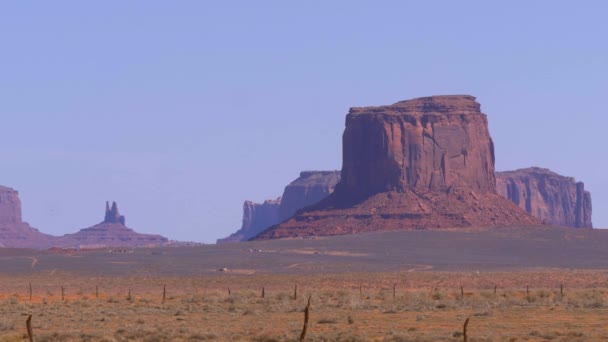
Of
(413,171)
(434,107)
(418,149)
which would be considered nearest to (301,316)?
(413,171)

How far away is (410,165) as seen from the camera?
A: 156250mm

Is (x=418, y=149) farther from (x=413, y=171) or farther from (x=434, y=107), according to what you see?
(x=434, y=107)

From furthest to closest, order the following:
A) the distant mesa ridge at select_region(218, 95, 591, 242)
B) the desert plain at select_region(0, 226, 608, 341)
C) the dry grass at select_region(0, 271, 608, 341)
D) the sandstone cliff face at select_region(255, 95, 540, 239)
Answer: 1. the distant mesa ridge at select_region(218, 95, 591, 242)
2. the sandstone cliff face at select_region(255, 95, 540, 239)
3. the desert plain at select_region(0, 226, 608, 341)
4. the dry grass at select_region(0, 271, 608, 341)

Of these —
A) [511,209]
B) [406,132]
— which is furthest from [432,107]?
[511,209]

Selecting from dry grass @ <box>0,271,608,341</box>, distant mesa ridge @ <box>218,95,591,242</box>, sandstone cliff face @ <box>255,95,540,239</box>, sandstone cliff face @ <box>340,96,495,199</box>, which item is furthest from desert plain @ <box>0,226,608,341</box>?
sandstone cliff face @ <box>340,96,495,199</box>

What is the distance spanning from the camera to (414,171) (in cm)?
15562

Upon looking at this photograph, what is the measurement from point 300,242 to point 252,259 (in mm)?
23448

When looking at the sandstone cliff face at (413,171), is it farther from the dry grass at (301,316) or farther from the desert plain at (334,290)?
the dry grass at (301,316)

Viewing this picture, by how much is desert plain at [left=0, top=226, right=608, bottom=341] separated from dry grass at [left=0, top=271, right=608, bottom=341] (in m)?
0.08

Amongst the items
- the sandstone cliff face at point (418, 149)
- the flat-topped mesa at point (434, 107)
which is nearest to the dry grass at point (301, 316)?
the sandstone cliff face at point (418, 149)

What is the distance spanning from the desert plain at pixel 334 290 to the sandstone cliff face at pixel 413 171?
12863mm

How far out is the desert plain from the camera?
129 feet

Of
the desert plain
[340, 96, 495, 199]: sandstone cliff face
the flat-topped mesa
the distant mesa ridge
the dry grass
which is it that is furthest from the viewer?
the flat-topped mesa

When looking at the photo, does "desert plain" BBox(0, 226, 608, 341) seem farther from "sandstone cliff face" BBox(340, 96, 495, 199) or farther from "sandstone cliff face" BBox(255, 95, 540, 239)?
"sandstone cliff face" BBox(340, 96, 495, 199)
